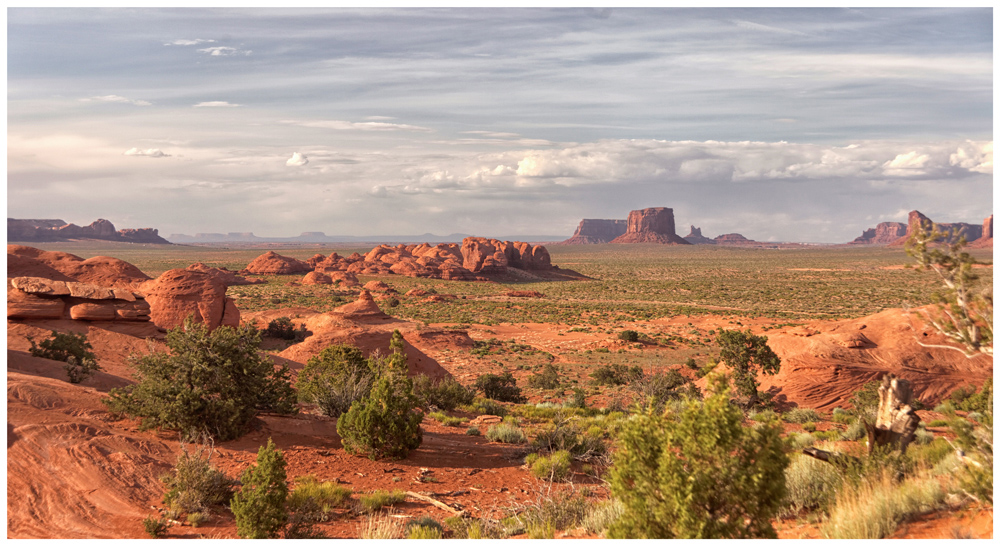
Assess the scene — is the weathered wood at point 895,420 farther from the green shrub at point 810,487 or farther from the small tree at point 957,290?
the small tree at point 957,290

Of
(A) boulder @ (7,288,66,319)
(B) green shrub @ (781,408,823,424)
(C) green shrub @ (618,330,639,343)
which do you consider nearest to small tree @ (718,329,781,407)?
(B) green shrub @ (781,408,823,424)

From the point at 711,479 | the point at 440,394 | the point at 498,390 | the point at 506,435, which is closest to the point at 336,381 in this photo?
the point at 506,435

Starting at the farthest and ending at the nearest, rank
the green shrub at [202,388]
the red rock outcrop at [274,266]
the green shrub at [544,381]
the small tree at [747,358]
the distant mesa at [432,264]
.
A: the distant mesa at [432,264]
the red rock outcrop at [274,266]
the green shrub at [544,381]
the small tree at [747,358]
the green shrub at [202,388]

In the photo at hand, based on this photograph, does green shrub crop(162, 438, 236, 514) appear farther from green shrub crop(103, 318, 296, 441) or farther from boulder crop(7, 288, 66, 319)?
boulder crop(7, 288, 66, 319)

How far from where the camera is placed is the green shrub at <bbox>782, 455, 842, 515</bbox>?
7.43 m

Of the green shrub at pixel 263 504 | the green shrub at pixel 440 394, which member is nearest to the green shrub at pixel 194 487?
the green shrub at pixel 263 504

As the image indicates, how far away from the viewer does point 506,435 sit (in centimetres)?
1378

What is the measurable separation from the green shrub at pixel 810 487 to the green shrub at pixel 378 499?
5.64 meters

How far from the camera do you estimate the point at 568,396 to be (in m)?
24.0

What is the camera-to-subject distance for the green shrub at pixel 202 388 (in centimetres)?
1089

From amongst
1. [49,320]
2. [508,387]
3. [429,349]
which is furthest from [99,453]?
[429,349]

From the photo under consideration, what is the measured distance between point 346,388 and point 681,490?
1033cm

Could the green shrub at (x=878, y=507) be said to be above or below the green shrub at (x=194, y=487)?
above

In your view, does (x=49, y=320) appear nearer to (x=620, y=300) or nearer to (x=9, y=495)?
(x=9, y=495)
